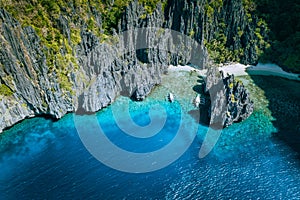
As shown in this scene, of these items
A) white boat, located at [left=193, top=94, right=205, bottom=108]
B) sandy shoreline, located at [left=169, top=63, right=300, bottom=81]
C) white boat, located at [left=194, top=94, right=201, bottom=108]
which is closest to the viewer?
white boat, located at [left=194, top=94, right=201, bottom=108]

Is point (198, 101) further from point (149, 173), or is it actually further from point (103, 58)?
point (149, 173)

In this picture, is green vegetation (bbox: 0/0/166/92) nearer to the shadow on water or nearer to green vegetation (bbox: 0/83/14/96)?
green vegetation (bbox: 0/83/14/96)

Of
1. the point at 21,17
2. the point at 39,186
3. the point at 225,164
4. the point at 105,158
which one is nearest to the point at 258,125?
the point at 225,164

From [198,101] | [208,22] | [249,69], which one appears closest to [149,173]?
[198,101]

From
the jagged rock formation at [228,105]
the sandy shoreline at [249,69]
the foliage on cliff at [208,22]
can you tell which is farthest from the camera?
the sandy shoreline at [249,69]

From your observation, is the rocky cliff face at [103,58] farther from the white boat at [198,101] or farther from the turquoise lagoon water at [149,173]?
the white boat at [198,101]

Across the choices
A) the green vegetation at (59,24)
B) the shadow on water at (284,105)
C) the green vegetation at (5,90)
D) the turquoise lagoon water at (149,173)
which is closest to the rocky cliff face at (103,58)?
the green vegetation at (5,90)

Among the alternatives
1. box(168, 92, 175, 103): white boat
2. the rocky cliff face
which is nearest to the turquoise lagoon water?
the rocky cliff face
